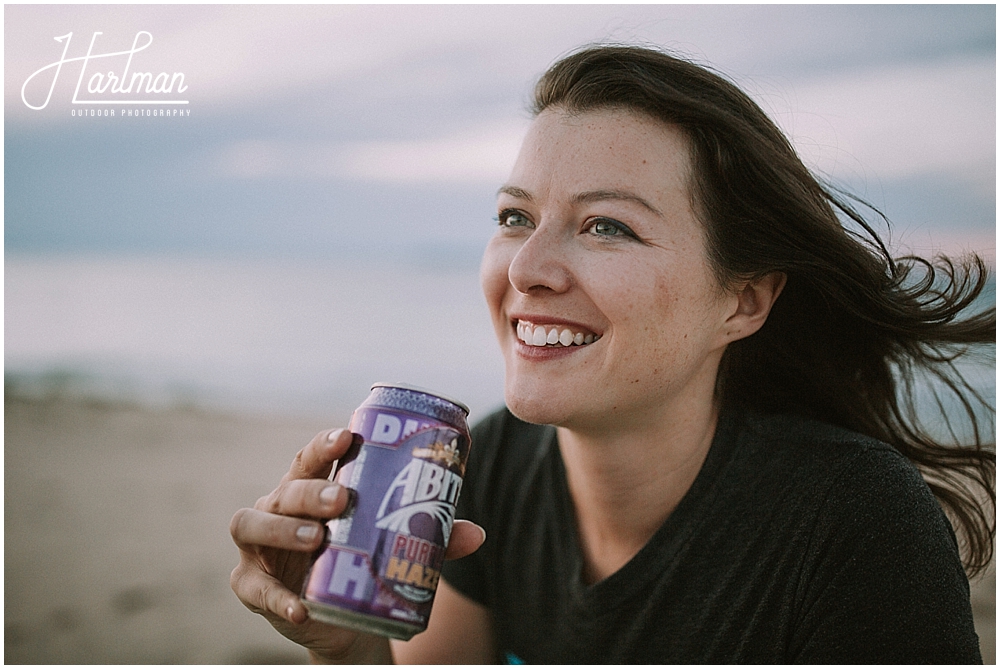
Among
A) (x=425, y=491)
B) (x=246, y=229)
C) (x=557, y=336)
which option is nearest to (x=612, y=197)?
(x=557, y=336)

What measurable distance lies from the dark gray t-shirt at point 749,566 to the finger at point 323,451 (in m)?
0.58

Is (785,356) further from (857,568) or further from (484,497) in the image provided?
(484,497)

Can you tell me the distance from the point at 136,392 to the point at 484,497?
4226 millimetres

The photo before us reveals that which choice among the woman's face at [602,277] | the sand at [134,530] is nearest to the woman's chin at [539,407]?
the woman's face at [602,277]

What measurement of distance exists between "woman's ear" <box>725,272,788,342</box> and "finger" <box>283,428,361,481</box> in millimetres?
792

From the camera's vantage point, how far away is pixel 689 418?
5.05ft

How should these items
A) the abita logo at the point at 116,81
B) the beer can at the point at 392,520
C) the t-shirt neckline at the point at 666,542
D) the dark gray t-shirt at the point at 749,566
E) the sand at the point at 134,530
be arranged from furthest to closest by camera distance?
the sand at the point at 134,530
the abita logo at the point at 116,81
the t-shirt neckline at the point at 666,542
the dark gray t-shirt at the point at 749,566
the beer can at the point at 392,520

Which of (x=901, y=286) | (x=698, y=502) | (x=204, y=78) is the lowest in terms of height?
(x=698, y=502)

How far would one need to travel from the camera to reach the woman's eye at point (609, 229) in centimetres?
138

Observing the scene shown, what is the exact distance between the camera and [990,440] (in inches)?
71.4

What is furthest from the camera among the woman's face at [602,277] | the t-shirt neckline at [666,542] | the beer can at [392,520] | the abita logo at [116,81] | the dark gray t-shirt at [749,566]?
the abita logo at [116,81]

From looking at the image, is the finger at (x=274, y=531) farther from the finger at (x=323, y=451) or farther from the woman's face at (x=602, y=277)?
the woman's face at (x=602, y=277)

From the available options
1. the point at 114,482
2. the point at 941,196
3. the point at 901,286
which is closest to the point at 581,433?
the point at 901,286

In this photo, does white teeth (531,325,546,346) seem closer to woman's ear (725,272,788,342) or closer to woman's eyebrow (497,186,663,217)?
woman's eyebrow (497,186,663,217)
